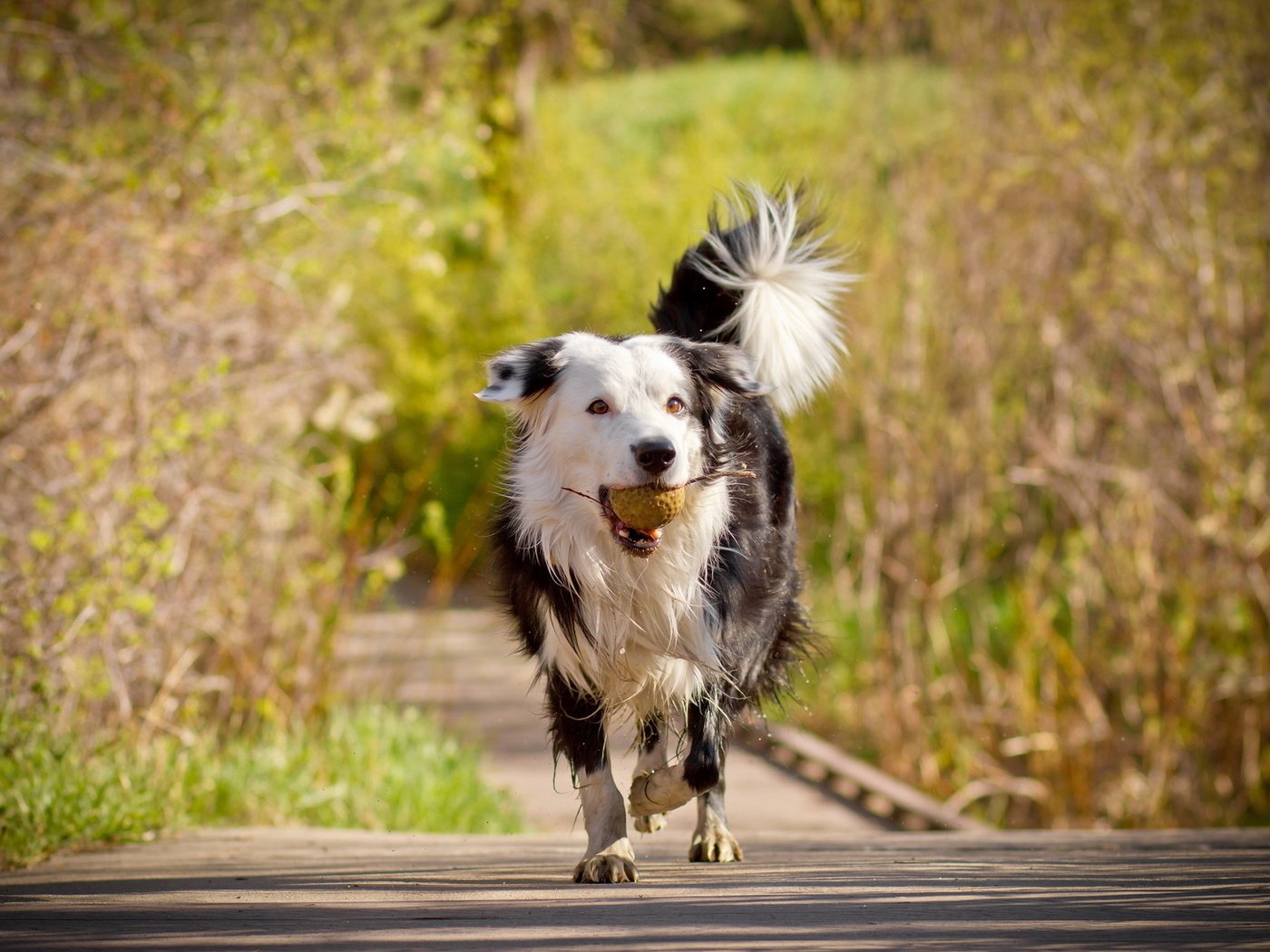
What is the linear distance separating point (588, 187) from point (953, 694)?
27.4 ft

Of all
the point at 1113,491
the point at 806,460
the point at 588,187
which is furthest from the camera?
the point at 588,187

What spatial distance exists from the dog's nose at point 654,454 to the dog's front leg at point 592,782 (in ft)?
2.44

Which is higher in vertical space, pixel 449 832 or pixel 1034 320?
pixel 1034 320

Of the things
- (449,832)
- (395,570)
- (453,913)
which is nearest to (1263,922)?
(453,913)

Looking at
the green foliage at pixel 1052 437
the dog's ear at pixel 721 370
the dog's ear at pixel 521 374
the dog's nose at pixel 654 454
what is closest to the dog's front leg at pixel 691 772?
the dog's nose at pixel 654 454

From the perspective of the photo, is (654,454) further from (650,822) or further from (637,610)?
(650,822)

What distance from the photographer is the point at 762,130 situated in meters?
17.9

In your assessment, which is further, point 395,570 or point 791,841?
point 395,570

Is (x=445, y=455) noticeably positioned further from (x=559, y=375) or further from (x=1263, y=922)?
(x=1263, y=922)

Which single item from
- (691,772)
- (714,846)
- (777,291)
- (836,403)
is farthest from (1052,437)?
(691,772)

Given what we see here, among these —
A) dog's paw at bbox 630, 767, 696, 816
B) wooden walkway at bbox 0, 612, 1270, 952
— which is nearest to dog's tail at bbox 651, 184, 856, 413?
dog's paw at bbox 630, 767, 696, 816

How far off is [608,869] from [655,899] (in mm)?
387

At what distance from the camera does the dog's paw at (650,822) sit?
170 inches

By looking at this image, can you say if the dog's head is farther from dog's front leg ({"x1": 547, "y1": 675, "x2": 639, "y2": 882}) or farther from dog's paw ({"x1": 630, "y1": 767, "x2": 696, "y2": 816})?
dog's paw ({"x1": 630, "y1": 767, "x2": 696, "y2": 816})
